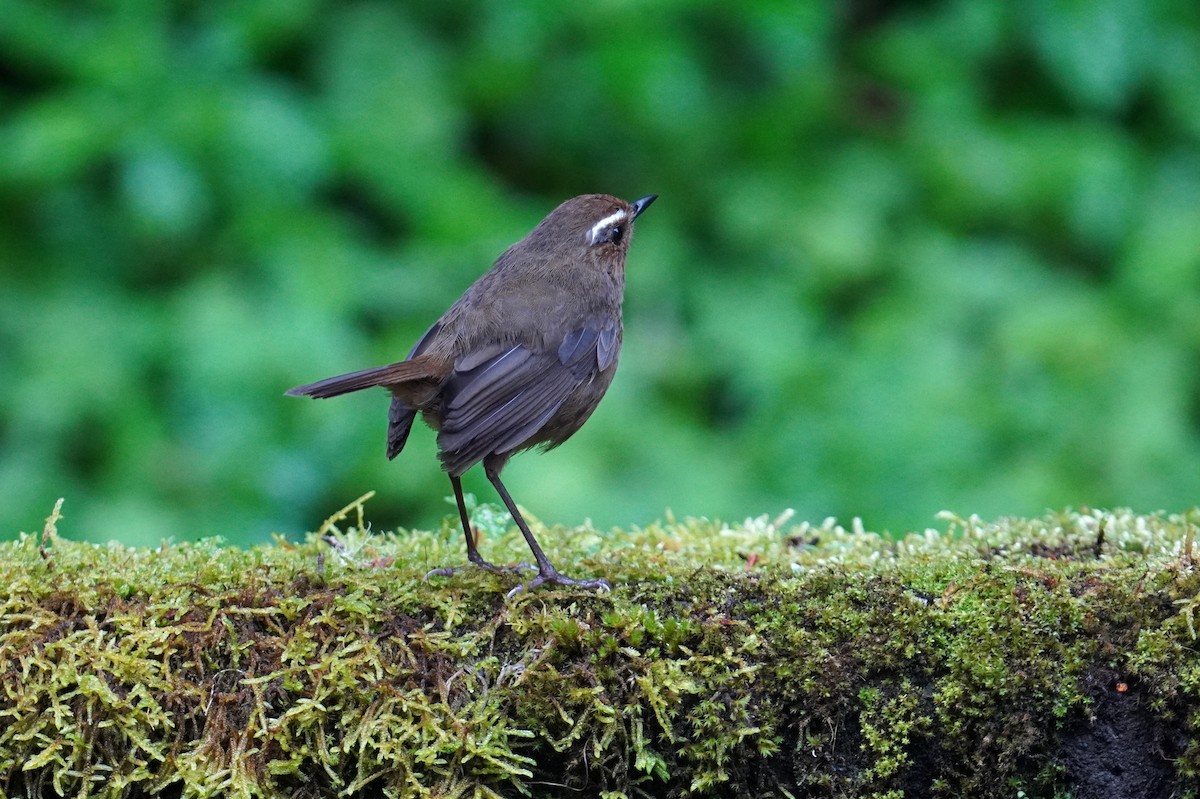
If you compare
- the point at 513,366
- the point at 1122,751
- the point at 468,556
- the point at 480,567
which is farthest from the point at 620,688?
the point at 513,366

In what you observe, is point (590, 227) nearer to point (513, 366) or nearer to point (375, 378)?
point (513, 366)

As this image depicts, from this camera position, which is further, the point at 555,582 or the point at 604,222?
the point at 604,222

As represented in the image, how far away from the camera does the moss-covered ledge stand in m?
2.54

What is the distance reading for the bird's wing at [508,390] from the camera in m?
3.34

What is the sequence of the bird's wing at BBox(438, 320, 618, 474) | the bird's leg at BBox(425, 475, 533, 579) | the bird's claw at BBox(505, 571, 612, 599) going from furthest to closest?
the bird's wing at BBox(438, 320, 618, 474) < the bird's leg at BBox(425, 475, 533, 579) < the bird's claw at BBox(505, 571, 612, 599)

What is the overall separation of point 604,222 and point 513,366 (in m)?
0.84

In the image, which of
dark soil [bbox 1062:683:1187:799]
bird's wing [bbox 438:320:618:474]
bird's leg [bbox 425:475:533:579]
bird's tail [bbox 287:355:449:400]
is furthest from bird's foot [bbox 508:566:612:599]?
dark soil [bbox 1062:683:1187:799]

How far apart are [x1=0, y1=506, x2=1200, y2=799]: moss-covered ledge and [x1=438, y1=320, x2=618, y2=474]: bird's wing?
583 mm

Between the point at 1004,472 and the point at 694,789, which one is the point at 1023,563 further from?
the point at 1004,472

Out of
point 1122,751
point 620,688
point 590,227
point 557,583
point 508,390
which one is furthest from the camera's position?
point 590,227

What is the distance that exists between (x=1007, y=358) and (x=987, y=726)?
3217 mm

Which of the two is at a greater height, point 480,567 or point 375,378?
point 375,378

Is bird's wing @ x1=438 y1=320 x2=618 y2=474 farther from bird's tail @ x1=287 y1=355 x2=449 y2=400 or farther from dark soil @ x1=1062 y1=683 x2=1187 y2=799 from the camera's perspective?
dark soil @ x1=1062 y1=683 x2=1187 y2=799

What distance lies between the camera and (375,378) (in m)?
3.30
